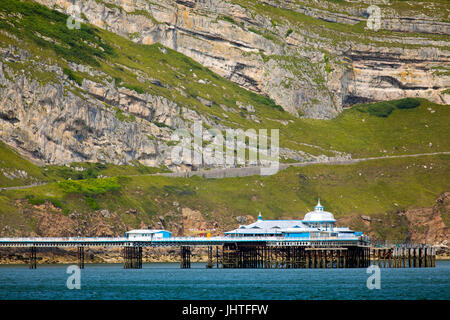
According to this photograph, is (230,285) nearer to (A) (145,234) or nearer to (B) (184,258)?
(B) (184,258)

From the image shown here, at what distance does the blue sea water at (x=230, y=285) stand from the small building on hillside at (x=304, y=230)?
8959mm

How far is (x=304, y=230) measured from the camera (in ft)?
542

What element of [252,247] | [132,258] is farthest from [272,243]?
[132,258]

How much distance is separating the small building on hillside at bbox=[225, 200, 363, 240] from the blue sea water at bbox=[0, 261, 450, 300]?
896cm

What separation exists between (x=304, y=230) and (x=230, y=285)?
149ft

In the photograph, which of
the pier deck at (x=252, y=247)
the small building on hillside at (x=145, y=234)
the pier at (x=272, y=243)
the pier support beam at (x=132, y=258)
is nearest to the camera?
the pier deck at (x=252, y=247)

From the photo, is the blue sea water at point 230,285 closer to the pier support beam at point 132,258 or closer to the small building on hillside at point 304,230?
the small building on hillside at point 304,230

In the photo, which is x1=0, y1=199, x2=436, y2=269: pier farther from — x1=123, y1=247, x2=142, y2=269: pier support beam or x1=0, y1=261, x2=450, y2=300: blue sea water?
x1=0, y1=261, x2=450, y2=300: blue sea water

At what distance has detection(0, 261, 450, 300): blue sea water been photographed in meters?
107

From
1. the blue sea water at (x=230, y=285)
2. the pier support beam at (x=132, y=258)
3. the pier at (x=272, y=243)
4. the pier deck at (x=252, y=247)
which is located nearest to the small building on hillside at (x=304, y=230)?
the pier at (x=272, y=243)

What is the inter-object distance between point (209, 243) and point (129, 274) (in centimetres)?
1863

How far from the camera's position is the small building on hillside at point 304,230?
165125 millimetres
